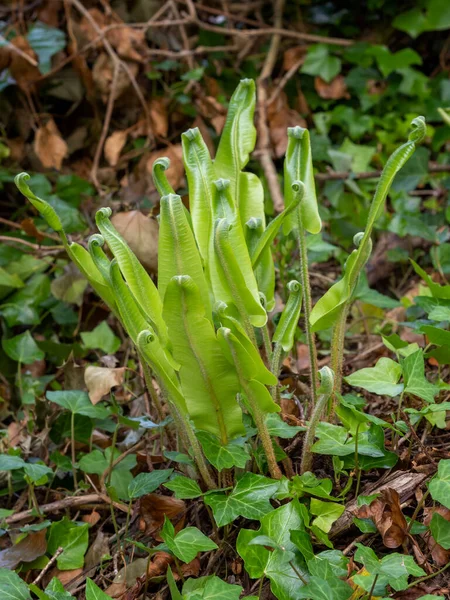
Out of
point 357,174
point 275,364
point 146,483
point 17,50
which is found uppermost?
point 17,50

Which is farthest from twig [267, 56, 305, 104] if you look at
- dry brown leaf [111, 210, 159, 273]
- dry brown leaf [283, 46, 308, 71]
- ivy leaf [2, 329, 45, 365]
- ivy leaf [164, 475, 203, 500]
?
ivy leaf [164, 475, 203, 500]

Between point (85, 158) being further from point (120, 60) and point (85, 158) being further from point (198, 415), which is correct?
point (198, 415)

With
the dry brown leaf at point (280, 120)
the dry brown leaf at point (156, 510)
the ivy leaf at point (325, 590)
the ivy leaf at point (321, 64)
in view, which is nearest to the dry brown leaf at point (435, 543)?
the ivy leaf at point (325, 590)

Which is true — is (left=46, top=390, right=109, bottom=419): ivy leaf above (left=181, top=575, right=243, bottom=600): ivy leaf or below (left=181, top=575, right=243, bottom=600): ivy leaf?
below

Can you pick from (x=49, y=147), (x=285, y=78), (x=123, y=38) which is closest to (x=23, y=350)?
(x=49, y=147)

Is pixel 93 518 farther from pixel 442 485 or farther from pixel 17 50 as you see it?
pixel 17 50

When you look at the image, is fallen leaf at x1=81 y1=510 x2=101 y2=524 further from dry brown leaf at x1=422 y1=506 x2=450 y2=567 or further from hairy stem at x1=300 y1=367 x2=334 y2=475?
dry brown leaf at x1=422 y1=506 x2=450 y2=567

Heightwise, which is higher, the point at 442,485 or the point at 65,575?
the point at 442,485
